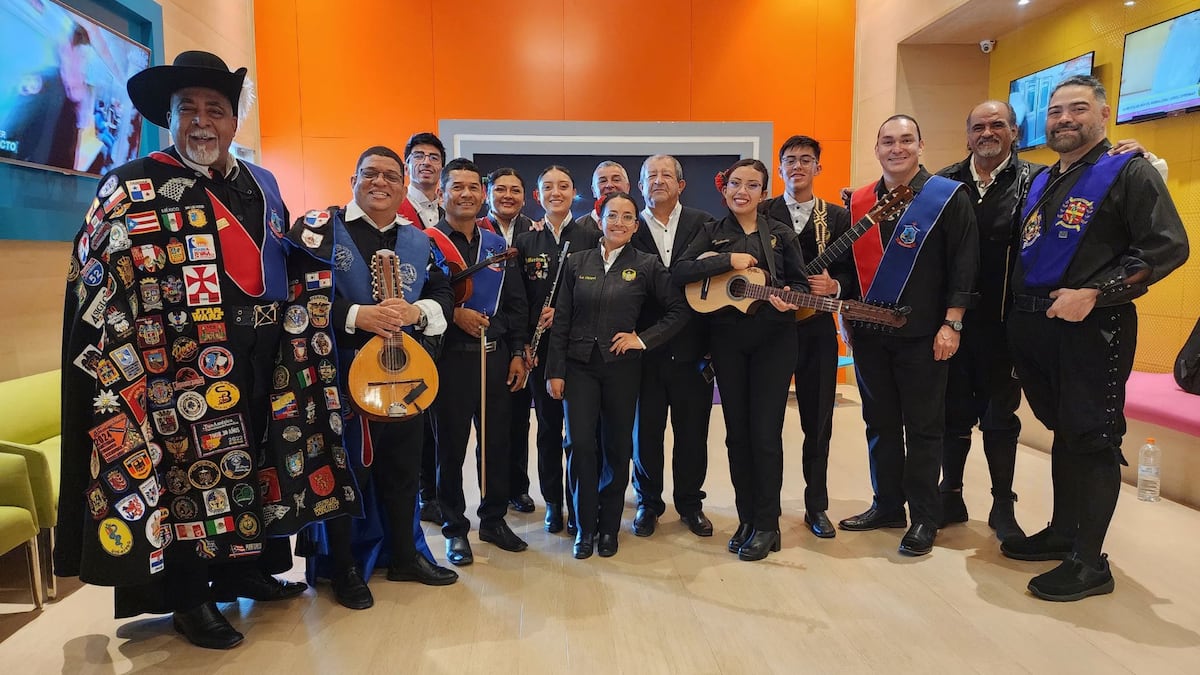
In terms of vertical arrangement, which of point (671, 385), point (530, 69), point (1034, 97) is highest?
point (530, 69)

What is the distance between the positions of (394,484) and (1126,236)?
2810 millimetres

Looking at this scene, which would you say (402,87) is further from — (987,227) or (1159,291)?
(1159,291)

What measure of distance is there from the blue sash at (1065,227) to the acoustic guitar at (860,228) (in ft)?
1.57

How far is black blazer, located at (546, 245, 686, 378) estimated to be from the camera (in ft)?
9.80

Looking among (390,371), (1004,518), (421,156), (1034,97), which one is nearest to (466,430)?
(390,371)

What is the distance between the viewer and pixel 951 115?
21.3 ft

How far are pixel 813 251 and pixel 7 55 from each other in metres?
3.92

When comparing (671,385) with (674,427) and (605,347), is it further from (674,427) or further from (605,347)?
(605,347)

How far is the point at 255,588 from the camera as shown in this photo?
268 centimetres

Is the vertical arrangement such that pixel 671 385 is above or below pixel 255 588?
above

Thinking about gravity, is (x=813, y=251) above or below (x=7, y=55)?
below

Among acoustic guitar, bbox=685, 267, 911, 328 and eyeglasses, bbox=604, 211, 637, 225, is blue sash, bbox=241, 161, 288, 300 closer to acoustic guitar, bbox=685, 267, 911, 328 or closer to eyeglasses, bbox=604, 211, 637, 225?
eyeglasses, bbox=604, 211, 637, 225

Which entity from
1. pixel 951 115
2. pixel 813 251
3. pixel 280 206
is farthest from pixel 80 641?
pixel 951 115

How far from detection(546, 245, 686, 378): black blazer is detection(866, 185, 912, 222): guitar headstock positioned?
90 centimetres
